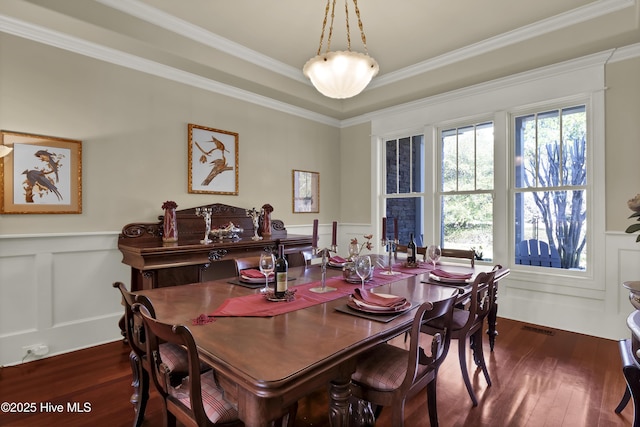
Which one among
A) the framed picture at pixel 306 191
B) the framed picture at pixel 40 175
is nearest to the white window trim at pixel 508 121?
the framed picture at pixel 306 191

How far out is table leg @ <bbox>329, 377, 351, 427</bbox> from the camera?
4.26 ft

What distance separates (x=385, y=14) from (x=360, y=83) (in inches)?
38.2

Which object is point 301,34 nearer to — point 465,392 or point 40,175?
point 40,175

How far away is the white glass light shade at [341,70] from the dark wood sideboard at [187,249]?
1.82m

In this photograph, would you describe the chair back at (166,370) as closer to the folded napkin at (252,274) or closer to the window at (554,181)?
the folded napkin at (252,274)

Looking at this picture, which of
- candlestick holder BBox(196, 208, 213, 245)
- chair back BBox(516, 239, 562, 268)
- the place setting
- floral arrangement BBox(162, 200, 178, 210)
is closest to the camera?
the place setting

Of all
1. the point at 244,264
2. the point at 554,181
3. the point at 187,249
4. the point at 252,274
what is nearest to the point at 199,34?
the point at 187,249

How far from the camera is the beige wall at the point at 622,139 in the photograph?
3133 mm

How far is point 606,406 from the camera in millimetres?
2117

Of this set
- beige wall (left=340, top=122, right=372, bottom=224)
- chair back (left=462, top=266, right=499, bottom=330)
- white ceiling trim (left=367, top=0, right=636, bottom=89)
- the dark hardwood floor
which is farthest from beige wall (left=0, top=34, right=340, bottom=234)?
chair back (left=462, top=266, right=499, bottom=330)

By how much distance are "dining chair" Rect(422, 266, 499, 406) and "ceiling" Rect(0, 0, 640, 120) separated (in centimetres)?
247

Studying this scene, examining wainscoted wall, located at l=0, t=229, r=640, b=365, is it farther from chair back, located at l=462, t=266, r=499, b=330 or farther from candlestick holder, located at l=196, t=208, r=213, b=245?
chair back, located at l=462, t=266, r=499, b=330

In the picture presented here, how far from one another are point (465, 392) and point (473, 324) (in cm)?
49

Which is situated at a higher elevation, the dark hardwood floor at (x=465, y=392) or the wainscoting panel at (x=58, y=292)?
the wainscoting panel at (x=58, y=292)
